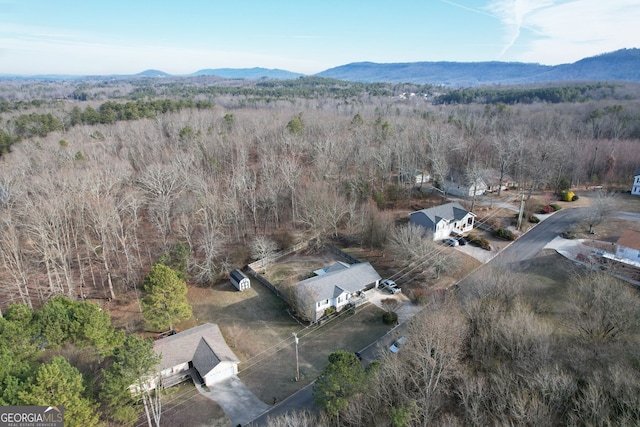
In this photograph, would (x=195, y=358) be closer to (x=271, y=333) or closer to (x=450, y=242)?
(x=271, y=333)

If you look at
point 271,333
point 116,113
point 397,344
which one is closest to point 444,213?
point 397,344

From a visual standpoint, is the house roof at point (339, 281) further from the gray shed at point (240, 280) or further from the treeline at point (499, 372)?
the treeline at point (499, 372)

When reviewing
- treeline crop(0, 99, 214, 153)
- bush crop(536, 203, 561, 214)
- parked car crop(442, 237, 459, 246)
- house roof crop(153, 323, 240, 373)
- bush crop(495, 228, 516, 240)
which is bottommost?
house roof crop(153, 323, 240, 373)

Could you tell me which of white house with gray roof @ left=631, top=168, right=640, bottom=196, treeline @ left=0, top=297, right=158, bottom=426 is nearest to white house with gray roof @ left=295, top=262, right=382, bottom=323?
treeline @ left=0, top=297, right=158, bottom=426

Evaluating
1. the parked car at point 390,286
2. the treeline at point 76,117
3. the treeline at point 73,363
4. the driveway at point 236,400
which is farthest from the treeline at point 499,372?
the treeline at point 76,117

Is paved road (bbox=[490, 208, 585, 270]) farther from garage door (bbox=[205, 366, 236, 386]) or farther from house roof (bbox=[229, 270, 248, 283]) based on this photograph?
garage door (bbox=[205, 366, 236, 386])

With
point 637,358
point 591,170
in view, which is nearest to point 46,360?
point 637,358
